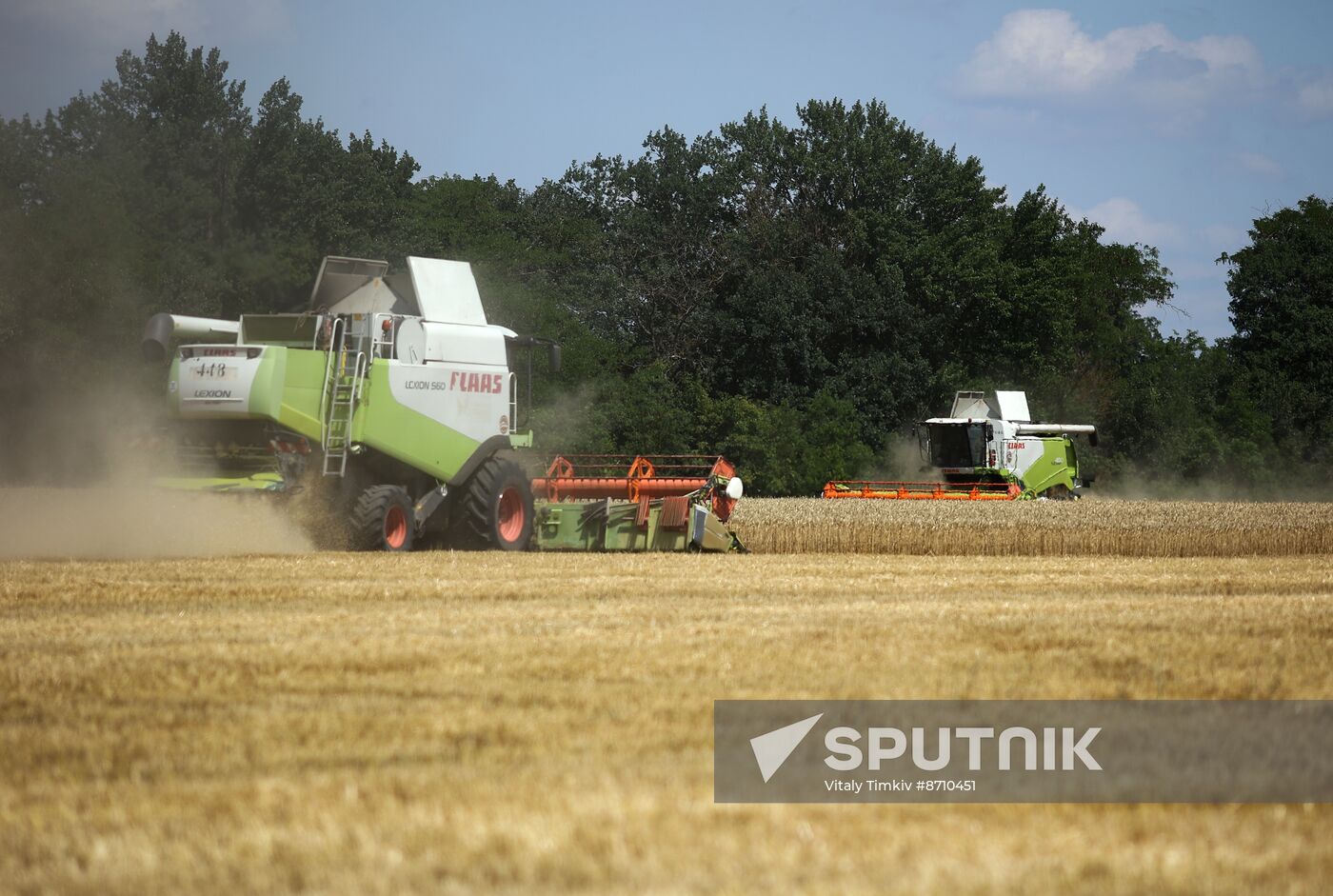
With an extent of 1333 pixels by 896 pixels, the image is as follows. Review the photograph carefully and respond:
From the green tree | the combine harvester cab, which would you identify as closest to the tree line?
the green tree

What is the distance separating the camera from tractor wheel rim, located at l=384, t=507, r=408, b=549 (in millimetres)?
15547

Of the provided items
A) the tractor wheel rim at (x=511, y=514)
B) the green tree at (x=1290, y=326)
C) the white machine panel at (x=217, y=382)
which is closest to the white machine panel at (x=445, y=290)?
the tractor wheel rim at (x=511, y=514)

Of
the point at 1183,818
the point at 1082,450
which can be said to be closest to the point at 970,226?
the point at 1082,450

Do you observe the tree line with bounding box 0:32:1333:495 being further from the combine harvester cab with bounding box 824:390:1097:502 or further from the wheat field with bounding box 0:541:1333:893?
the wheat field with bounding box 0:541:1333:893

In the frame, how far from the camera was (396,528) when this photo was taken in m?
15.7

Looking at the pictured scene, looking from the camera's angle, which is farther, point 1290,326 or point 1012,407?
point 1290,326

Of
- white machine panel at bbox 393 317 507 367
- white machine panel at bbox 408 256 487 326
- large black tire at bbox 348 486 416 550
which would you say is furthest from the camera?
white machine panel at bbox 408 256 487 326

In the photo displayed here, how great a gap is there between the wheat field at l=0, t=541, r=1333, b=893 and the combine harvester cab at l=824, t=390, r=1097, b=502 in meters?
24.4

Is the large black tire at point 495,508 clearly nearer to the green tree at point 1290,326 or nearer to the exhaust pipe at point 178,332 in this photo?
the exhaust pipe at point 178,332

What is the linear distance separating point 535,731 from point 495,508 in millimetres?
11921

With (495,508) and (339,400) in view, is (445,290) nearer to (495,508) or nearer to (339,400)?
(339,400)

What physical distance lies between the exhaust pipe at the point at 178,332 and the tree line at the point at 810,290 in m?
10.4

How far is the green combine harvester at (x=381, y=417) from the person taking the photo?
14.4 m

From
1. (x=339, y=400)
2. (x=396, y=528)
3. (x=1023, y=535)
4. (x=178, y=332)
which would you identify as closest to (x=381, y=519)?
(x=396, y=528)
